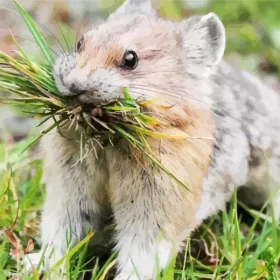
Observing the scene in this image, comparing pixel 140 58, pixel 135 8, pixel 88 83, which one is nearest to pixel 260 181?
pixel 135 8

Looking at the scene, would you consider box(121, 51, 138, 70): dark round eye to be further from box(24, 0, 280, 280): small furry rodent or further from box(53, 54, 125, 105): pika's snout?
box(53, 54, 125, 105): pika's snout

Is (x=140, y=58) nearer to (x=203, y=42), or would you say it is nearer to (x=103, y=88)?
(x=103, y=88)

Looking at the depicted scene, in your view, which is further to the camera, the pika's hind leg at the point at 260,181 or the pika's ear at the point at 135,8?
the pika's hind leg at the point at 260,181

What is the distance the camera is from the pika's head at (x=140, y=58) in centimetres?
429

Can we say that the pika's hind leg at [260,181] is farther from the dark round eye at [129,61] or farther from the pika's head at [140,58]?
the dark round eye at [129,61]

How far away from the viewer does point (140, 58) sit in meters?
4.68

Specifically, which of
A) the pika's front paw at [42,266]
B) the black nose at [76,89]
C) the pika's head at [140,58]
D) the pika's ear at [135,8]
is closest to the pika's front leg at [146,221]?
the pika's front paw at [42,266]

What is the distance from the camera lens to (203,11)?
1045 cm

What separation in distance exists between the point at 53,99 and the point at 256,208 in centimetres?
303

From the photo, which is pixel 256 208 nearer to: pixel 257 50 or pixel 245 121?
pixel 245 121

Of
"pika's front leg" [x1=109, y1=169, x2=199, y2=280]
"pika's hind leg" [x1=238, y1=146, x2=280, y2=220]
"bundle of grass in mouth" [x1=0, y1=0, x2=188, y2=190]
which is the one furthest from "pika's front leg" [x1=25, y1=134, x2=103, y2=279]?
"pika's hind leg" [x1=238, y1=146, x2=280, y2=220]

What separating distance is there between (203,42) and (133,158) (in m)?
1.09

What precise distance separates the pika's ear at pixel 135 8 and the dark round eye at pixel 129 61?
2.82 ft

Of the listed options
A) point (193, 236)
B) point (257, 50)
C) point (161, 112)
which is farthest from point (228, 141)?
point (257, 50)
